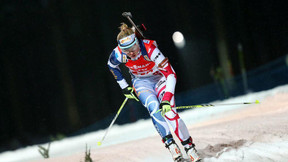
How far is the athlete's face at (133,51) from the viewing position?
4.09 metres

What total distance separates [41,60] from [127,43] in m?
7.29

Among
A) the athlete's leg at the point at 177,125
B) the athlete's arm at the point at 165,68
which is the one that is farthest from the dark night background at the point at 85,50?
the athlete's leg at the point at 177,125

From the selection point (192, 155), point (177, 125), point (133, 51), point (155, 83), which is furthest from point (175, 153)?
point (133, 51)

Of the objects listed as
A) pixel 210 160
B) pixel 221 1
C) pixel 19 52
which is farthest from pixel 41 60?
pixel 210 160

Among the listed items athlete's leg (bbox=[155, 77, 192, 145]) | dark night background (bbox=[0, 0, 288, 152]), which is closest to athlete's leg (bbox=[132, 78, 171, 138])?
athlete's leg (bbox=[155, 77, 192, 145])

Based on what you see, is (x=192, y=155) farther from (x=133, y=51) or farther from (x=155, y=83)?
(x=133, y=51)

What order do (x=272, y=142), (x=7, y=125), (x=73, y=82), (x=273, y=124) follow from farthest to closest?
(x=73, y=82), (x=7, y=125), (x=273, y=124), (x=272, y=142)

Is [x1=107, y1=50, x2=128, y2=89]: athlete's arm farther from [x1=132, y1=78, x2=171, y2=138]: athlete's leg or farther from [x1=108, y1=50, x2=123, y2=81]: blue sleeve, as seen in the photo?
[x1=132, y1=78, x2=171, y2=138]: athlete's leg

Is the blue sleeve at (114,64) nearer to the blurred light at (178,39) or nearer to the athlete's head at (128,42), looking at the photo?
the athlete's head at (128,42)

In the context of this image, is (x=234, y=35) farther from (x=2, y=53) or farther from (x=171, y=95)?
(x=171, y=95)

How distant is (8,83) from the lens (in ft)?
33.9

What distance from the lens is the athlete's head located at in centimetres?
405

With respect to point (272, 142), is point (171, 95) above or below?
above

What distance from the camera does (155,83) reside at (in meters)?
4.49
